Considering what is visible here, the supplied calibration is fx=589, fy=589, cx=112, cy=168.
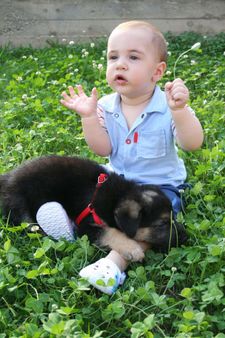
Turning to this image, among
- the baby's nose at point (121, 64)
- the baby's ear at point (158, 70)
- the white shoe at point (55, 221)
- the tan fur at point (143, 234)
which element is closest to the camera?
the tan fur at point (143, 234)

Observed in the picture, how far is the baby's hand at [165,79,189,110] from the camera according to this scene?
129 inches

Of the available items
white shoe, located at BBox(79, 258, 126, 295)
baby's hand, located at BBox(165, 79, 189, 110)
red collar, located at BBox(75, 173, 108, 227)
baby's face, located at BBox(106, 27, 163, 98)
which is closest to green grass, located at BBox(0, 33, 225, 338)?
white shoe, located at BBox(79, 258, 126, 295)

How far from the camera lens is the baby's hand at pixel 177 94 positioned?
3.28m

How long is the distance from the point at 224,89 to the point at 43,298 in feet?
12.3

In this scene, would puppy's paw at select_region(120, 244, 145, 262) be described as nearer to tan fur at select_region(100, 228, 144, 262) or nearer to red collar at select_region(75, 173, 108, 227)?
tan fur at select_region(100, 228, 144, 262)

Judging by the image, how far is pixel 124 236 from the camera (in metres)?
3.22

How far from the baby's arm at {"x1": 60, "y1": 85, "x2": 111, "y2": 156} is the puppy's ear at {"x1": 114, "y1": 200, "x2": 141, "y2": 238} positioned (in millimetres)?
734

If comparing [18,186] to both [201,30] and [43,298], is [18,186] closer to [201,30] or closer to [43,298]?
[43,298]

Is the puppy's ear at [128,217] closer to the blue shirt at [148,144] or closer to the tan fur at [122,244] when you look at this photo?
the tan fur at [122,244]

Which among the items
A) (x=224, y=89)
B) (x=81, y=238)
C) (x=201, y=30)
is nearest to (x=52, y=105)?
(x=224, y=89)

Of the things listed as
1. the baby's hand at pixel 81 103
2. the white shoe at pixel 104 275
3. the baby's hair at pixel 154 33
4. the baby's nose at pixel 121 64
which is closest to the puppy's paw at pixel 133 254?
the white shoe at pixel 104 275

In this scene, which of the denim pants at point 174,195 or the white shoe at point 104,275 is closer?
the white shoe at point 104,275

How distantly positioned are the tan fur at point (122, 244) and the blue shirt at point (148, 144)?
57 cm

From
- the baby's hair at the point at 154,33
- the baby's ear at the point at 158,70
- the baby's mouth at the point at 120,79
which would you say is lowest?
the baby's mouth at the point at 120,79
